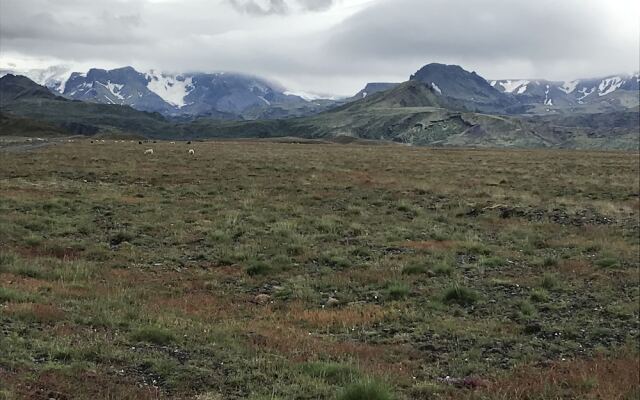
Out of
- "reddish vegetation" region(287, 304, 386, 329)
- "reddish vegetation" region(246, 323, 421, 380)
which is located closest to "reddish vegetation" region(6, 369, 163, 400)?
"reddish vegetation" region(246, 323, 421, 380)

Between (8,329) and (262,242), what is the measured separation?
12.0 metres

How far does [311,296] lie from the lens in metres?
15.2

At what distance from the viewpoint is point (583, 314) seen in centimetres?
1452

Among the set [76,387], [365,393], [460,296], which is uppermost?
[76,387]

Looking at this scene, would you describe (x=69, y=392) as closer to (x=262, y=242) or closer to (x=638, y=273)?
(x=262, y=242)

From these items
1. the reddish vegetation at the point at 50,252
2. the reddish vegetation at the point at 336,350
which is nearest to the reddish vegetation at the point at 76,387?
the reddish vegetation at the point at 336,350

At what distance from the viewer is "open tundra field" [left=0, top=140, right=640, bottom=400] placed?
9.20 meters

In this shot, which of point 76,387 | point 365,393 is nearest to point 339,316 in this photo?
point 365,393

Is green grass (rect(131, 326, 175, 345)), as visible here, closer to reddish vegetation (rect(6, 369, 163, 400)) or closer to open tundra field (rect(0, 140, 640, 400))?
open tundra field (rect(0, 140, 640, 400))

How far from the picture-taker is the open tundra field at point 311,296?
920 cm

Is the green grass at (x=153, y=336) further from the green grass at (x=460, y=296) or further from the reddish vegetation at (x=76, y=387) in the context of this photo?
the green grass at (x=460, y=296)

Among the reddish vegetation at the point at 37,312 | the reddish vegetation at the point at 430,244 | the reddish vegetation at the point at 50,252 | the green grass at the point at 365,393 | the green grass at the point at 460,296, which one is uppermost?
the reddish vegetation at the point at 37,312

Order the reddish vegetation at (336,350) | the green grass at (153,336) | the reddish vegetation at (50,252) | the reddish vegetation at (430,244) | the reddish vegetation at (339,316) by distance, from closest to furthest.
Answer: the reddish vegetation at (336,350) < the green grass at (153,336) < the reddish vegetation at (339,316) < the reddish vegetation at (50,252) < the reddish vegetation at (430,244)

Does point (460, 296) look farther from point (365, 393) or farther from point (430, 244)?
point (365, 393)
